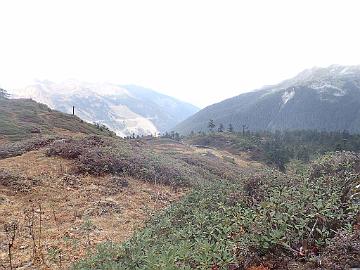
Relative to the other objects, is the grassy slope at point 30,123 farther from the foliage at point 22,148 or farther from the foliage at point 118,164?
the foliage at point 118,164

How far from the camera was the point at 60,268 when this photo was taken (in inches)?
401

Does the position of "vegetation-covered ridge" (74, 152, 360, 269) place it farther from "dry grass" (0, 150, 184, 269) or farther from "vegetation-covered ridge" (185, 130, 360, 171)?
"vegetation-covered ridge" (185, 130, 360, 171)

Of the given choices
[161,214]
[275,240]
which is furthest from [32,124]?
[275,240]

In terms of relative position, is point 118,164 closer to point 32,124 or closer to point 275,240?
point 275,240

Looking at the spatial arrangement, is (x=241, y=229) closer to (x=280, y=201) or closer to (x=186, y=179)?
(x=280, y=201)

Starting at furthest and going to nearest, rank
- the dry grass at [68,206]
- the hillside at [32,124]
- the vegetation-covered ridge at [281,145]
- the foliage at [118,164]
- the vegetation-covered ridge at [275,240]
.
→ the vegetation-covered ridge at [281,145] < the hillside at [32,124] < the foliage at [118,164] < the dry grass at [68,206] < the vegetation-covered ridge at [275,240]

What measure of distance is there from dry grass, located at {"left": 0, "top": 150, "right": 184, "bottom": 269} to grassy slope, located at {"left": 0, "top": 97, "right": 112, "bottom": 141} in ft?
84.8

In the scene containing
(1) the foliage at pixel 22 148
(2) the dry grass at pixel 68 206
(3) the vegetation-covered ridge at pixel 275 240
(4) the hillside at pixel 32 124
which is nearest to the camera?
(3) the vegetation-covered ridge at pixel 275 240

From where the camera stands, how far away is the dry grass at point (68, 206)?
11656 millimetres

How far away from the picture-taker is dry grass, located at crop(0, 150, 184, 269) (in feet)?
38.2

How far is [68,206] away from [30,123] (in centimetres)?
4706

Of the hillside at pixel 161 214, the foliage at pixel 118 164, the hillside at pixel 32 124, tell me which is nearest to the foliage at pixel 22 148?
the hillside at pixel 161 214

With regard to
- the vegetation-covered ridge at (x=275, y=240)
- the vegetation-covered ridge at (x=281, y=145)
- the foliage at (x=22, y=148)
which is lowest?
the vegetation-covered ridge at (x=281, y=145)

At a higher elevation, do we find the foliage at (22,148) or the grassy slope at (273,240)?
the grassy slope at (273,240)
